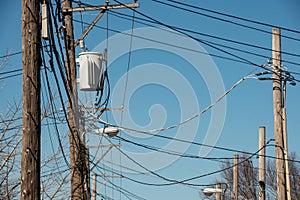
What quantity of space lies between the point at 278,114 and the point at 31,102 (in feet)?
37.5

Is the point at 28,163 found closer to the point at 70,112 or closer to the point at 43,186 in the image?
the point at 70,112

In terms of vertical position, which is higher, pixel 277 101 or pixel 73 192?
pixel 277 101

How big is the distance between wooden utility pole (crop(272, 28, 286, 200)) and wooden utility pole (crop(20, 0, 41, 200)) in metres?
11.1

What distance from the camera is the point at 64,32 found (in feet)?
50.5

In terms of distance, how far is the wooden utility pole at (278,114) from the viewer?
19859 millimetres

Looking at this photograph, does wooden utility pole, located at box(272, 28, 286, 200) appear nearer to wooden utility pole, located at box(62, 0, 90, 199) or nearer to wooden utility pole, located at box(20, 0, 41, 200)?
wooden utility pole, located at box(62, 0, 90, 199)

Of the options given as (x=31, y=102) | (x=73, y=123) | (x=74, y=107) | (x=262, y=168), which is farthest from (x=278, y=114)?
(x=31, y=102)

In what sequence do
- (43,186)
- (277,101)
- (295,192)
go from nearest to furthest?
(43,186) → (277,101) → (295,192)

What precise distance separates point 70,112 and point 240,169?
36.9 m

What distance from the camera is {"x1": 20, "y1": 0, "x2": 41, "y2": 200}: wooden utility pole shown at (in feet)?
31.8

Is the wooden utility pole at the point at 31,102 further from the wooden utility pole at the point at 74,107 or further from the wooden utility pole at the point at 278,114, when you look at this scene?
the wooden utility pole at the point at 278,114

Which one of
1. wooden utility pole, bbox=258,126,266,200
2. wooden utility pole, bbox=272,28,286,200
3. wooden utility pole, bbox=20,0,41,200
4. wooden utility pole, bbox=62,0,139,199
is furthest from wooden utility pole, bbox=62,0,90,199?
wooden utility pole, bbox=258,126,266,200

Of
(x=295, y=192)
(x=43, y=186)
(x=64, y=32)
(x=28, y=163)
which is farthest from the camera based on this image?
(x=295, y=192)

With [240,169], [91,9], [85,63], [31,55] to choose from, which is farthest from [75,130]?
[240,169]
